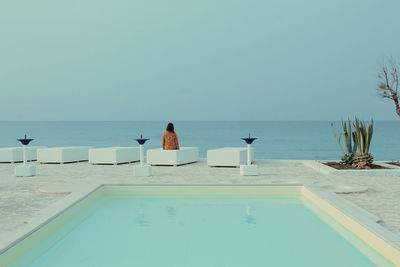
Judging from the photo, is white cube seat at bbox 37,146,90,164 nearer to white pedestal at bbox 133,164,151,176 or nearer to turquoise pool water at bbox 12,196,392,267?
white pedestal at bbox 133,164,151,176

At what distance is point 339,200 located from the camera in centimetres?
586

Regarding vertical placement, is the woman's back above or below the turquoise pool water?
above

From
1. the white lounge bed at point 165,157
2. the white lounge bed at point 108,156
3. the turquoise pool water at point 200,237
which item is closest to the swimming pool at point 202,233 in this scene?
the turquoise pool water at point 200,237

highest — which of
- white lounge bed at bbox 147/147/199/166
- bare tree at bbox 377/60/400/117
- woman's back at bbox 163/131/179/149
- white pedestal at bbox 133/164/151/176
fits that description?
bare tree at bbox 377/60/400/117

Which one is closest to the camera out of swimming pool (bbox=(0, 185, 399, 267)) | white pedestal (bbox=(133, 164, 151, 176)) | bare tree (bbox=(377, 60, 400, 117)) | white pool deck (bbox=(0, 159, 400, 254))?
swimming pool (bbox=(0, 185, 399, 267))

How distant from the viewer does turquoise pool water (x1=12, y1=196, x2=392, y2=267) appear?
3.98 meters

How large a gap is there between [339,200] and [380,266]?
2289mm

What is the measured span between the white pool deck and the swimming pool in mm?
360

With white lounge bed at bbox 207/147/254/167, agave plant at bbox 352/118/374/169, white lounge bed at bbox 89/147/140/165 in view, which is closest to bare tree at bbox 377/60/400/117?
agave plant at bbox 352/118/374/169

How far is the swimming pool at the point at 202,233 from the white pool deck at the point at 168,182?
36cm

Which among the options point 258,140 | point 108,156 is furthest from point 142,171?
point 258,140

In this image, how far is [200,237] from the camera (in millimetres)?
4773

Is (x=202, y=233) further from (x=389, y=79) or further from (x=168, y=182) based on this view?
(x=389, y=79)

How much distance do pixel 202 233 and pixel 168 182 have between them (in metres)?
3.17
